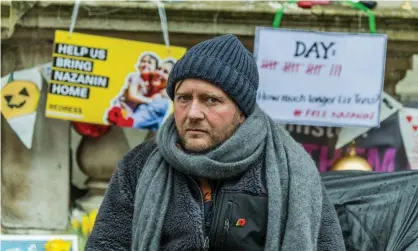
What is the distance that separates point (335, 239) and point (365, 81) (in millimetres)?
1295

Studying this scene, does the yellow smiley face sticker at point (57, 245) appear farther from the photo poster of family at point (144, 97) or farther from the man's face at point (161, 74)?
the man's face at point (161, 74)

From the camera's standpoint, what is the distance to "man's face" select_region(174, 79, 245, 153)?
2.07m

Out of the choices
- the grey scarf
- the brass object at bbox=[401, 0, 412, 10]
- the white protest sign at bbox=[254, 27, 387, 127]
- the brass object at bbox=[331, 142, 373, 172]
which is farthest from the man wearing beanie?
the brass object at bbox=[401, 0, 412, 10]

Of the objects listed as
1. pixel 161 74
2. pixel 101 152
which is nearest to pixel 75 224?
pixel 101 152

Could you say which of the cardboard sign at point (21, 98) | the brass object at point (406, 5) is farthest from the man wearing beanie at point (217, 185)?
the brass object at point (406, 5)

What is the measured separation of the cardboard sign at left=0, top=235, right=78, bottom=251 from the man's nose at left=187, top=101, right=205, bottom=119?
143cm

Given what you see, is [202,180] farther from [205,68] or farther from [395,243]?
[395,243]

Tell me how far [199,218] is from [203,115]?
33cm

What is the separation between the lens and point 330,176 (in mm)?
2580

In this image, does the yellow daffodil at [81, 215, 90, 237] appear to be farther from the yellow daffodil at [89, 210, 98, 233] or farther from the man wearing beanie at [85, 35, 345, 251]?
the man wearing beanie at [85, 35, 345, 251]

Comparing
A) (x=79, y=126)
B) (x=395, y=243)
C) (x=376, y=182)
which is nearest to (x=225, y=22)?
(x=79, y=126)

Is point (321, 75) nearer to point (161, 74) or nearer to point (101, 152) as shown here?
point (161, 74)

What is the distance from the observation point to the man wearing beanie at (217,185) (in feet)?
6.69

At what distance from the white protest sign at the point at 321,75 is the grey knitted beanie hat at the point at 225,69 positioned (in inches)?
40.4
